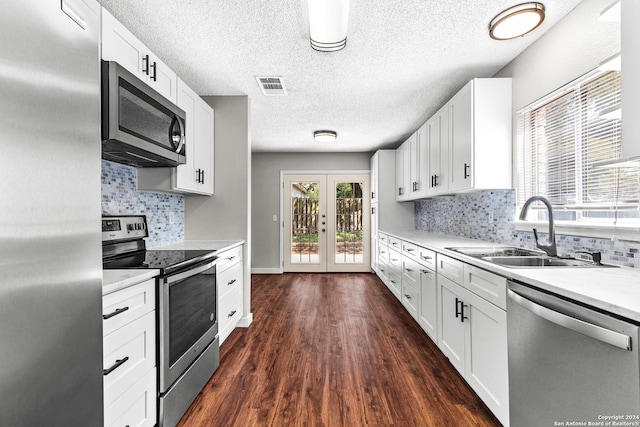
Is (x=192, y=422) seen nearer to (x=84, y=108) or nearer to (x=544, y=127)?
(x=84, y=108)

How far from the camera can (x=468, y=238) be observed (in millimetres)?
3256

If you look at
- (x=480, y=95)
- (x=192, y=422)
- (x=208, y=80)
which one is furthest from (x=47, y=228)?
(x=480, y=95)

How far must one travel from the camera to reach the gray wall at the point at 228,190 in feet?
10.2

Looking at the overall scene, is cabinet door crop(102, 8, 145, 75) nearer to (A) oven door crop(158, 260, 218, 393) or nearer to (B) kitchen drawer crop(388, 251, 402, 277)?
(A) oven door crop(158, 260, 218, 393)

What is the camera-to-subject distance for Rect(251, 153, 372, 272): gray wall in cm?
590

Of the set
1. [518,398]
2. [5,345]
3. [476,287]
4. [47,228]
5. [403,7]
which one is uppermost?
[403,7]

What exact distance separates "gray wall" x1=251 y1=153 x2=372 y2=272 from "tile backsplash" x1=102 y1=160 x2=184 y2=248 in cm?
282

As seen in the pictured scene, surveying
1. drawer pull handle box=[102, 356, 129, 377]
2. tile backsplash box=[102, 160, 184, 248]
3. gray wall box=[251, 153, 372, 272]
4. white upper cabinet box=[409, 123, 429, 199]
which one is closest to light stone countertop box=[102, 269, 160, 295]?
drawer pull handle box=[102, 356, 129, 377]

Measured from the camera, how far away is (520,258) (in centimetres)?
194

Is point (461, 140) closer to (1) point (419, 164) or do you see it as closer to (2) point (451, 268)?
(2) point (451, 268)

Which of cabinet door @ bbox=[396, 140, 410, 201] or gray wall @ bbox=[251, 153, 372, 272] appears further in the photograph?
gray wall @ bbox=[251, 153, 372, 272]

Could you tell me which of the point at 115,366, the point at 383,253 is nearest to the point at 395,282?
the point at 383,253

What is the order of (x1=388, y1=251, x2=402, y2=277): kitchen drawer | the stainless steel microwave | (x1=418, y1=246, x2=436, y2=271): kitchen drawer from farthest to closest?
(x1=388, y1=251, x2=402, y2=277): kitchen drawer, (x1=418, y1=246, x2=436, y2=271): kitchen drawer, the stainless steel microwave

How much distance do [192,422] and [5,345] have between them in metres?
1.38
